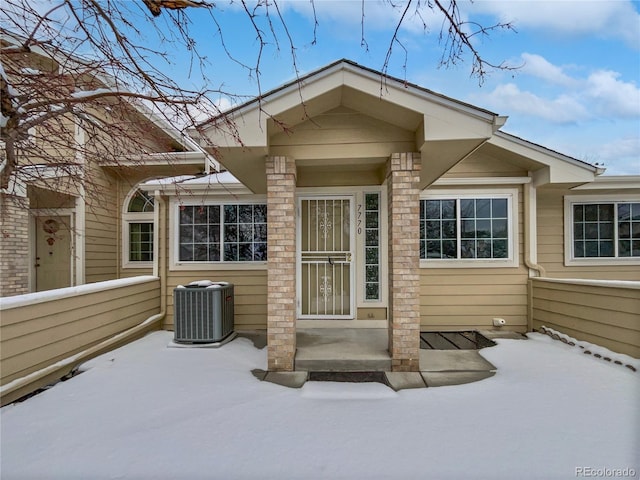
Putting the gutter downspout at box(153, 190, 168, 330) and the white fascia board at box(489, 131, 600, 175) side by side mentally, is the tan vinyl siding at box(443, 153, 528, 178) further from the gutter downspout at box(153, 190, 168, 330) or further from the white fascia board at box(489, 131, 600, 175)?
the gutter downspout at box(153, 190, 168, 330)

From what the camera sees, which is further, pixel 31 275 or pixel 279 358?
pixel 31 275

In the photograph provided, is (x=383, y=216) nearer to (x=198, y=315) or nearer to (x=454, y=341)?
(x=454, y=341)

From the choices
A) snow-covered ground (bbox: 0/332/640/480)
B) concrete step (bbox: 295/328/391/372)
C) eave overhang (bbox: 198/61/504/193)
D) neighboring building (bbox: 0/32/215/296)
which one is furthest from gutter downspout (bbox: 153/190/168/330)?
eave overhang (bbox: 198/61/504/193)

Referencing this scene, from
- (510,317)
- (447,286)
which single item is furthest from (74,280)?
(510,317)

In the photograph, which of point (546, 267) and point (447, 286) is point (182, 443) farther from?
point (546, 267)

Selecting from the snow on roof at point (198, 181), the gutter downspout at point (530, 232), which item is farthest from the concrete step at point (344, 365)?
the gutter downspout at point (530, 232)

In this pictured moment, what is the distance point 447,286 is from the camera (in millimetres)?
5410

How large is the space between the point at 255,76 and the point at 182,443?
114 inches

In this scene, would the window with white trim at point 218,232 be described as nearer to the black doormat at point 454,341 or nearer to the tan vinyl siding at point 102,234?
the tan vinyl siding at point 102,234

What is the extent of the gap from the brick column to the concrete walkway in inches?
210

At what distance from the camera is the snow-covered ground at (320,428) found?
6.32ft

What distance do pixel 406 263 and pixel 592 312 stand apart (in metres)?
2.92

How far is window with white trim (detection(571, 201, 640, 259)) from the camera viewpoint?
5.64m

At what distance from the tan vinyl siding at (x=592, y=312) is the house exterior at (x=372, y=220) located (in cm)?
5
